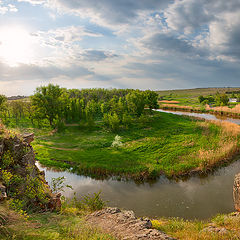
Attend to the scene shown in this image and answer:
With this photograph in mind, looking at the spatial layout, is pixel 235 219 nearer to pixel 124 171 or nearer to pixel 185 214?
pixel 185 214

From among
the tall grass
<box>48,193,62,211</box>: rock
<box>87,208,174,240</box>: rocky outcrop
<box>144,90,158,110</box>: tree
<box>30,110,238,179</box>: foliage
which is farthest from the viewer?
<box>144,90,158,110</box>: tree

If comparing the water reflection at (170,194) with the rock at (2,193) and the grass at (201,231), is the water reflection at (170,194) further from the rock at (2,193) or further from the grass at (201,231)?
the rock at (2,193)

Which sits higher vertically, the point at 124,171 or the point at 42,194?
the point at 42,194

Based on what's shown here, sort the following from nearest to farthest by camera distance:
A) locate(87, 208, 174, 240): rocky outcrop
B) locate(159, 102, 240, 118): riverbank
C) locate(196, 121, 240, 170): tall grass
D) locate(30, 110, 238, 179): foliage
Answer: locate(87, 208, 174, 240): rocky outcrop, locate(30, 110, 238, 179): foliage, locate(196, 121, 240, 170): tall grass, locate(159, 102, 240, 118): riverbank

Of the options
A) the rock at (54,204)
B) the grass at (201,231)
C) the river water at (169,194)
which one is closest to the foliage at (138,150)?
the river water at (169,194)

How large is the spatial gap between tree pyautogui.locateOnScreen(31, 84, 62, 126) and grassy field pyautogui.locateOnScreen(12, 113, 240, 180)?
4.70m

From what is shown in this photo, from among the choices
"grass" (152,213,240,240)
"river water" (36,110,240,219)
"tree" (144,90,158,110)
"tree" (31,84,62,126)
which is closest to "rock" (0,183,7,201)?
A: "grass" (152,213,240,240)

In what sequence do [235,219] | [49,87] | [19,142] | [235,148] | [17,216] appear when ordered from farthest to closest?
[49,87]
[235,148]
[19,142]
[235,219]
[17,216]

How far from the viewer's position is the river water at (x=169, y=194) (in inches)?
594

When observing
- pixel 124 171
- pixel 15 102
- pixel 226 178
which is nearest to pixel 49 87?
pixel 15 102

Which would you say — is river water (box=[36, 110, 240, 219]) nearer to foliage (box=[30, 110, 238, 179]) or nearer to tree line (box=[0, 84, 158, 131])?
foliage (box=[30, 110, 238, 179])

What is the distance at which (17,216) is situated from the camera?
7309 millimetres

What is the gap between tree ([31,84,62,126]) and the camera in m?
42.4

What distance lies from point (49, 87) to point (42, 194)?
39003mm
